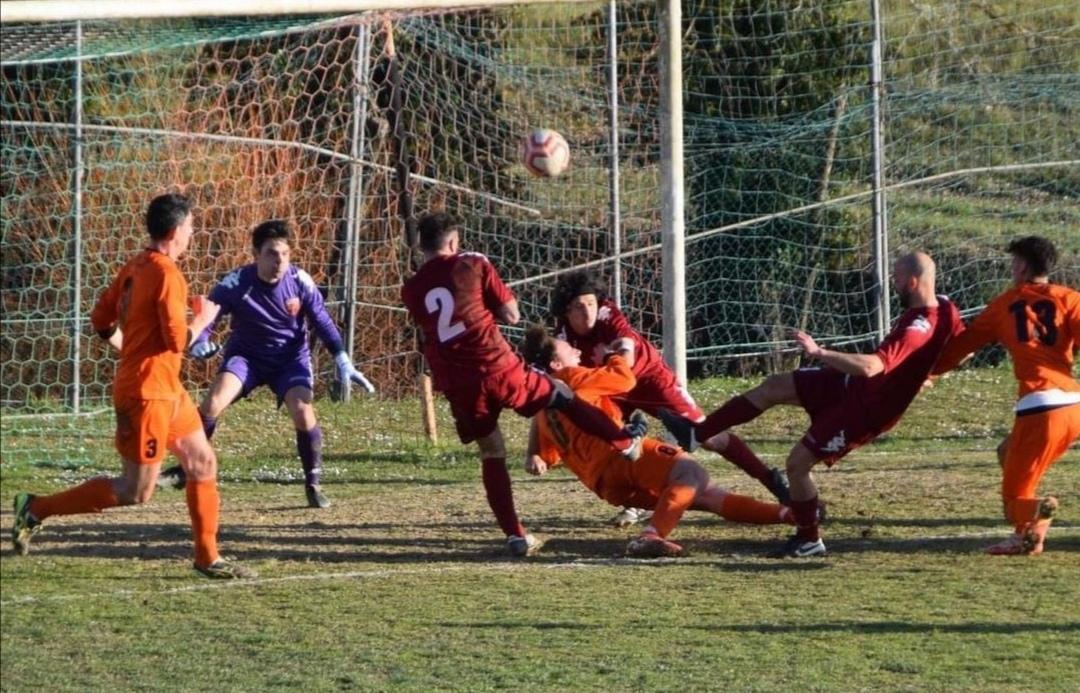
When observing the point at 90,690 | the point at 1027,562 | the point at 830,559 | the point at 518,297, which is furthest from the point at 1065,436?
the point at 518,297

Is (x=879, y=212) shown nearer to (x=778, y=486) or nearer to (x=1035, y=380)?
(x=778, y=486)

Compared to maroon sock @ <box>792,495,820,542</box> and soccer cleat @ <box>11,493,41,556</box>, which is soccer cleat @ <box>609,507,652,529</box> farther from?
soccer cleat @ <box>11,493,41,556</box>

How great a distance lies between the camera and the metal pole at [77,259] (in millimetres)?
14422

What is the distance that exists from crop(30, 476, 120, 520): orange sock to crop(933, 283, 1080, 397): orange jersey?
454 centimetres

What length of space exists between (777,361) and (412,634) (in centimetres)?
933

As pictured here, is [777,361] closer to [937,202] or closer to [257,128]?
[937,202]

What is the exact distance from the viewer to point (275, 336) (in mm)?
11188

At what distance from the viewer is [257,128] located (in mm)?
16250

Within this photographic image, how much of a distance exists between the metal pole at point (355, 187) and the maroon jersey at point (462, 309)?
6.55 metres

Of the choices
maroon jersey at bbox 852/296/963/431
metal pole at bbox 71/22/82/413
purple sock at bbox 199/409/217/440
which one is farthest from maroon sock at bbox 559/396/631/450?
metal pole at bbox 71/22/82/413

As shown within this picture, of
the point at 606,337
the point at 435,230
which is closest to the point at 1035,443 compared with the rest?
the point at 606,337

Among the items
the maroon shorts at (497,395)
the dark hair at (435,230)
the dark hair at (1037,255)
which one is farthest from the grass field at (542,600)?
the dark hair at (435,230)

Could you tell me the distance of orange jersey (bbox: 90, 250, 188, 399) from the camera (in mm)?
8359

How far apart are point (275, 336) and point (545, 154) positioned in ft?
6.92
